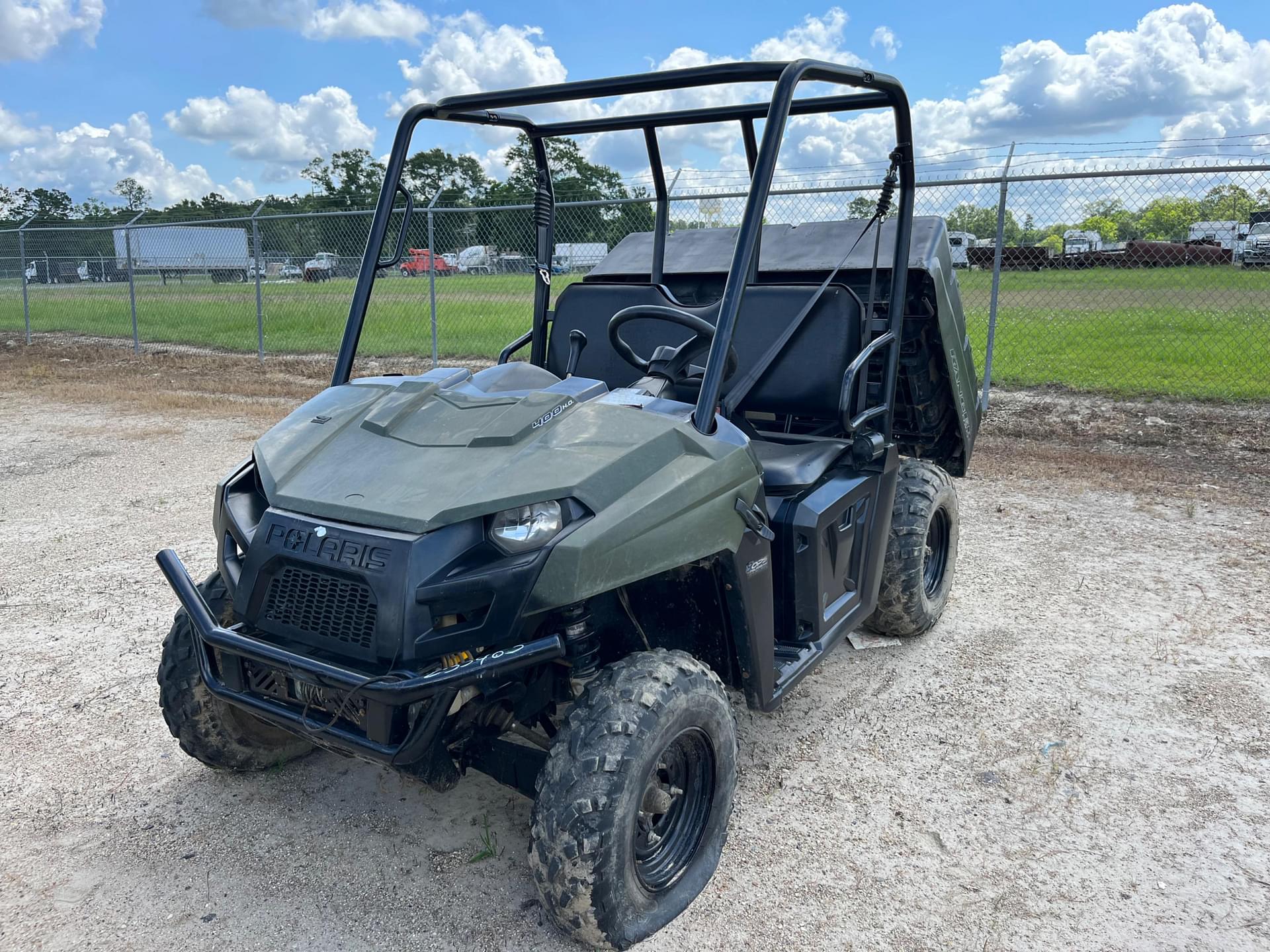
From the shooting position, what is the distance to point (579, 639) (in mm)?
2477

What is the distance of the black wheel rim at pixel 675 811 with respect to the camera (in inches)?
98.7

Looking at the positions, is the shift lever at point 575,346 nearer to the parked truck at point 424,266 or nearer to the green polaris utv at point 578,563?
the green polaris utv at point 578,563

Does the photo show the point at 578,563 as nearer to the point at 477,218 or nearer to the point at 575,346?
the point at 575,346

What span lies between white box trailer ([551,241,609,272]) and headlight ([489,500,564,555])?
328 inches

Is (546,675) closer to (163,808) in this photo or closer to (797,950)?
(797,950)

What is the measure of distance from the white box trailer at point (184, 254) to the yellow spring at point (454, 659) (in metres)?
14.6

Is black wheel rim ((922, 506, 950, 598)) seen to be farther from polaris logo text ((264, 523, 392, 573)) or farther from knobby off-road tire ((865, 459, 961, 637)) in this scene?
polaris logo text ((264, 523, 392, 573))

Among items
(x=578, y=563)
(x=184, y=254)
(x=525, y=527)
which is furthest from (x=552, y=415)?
(x=184, y=254)

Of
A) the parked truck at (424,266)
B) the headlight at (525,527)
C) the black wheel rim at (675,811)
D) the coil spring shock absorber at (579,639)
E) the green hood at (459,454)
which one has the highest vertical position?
the parked truck at (424,266)

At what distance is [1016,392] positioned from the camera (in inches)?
368

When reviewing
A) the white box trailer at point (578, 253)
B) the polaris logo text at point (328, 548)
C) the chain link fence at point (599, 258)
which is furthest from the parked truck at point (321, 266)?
the polaris logo text at point (328, 548)

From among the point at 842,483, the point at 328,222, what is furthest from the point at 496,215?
the point at 842,483

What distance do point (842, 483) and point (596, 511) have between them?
1249 mm

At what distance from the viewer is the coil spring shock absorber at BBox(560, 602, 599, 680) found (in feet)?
8.05
